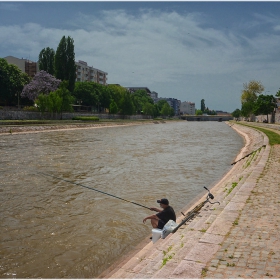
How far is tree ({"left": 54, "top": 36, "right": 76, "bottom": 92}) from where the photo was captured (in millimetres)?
74250

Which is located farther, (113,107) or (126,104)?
(126,104)

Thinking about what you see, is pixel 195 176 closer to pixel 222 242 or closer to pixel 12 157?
pixel 222 242

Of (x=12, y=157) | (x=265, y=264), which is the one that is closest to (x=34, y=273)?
(x=265, y=264)

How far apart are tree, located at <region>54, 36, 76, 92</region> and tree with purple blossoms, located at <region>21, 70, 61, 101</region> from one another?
4.43 meters

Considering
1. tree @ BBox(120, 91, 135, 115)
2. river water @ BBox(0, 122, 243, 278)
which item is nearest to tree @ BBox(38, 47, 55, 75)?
tree @ BBox(120, 91, 135, 115)

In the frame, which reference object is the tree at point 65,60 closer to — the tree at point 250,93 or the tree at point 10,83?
the tree at point 10,83

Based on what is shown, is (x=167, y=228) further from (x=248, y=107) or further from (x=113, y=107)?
(x=248, y=107)

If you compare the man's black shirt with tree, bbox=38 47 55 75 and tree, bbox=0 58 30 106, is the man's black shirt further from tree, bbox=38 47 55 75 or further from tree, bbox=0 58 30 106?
tree, bbox=38 47 55 75

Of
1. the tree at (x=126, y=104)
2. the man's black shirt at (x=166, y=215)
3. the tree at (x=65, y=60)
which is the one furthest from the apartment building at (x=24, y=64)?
the man's black shirt at (x=166, y=215)

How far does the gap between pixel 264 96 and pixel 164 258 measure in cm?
8418

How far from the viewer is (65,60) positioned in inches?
2943

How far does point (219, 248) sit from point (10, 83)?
69398 millimetres

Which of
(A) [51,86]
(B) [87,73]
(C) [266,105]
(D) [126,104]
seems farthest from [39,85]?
(B) [87,73]

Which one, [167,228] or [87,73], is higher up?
[87,73]
